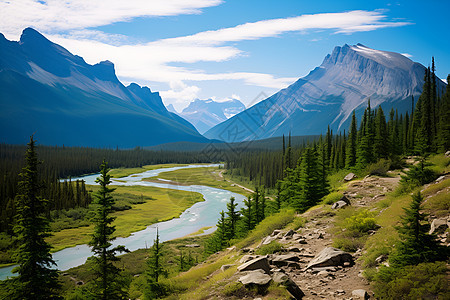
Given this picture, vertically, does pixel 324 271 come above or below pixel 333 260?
below

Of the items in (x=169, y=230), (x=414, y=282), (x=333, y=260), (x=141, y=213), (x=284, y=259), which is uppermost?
(x=414, y=282)

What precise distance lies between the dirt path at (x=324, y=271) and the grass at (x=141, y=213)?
32.3 m

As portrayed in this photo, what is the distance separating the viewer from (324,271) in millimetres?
14531

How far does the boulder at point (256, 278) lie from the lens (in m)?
13.7

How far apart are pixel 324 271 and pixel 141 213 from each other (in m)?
76.4

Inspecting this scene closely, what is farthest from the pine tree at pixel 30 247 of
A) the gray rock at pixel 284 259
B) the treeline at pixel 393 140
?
the treeline at pixel 393 140

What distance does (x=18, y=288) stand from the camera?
19.8 metres

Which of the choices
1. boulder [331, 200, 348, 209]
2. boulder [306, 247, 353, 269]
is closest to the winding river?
boulder [331, 200, 348, 209]

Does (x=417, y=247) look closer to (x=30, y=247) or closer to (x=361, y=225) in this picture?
(x=361, y=225)

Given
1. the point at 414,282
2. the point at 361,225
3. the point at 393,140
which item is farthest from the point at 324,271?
the point at 393,140

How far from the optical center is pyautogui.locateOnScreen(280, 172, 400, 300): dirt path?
12.6 meters

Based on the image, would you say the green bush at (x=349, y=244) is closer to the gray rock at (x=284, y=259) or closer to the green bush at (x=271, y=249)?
the gray rock at (x=284, y=259)

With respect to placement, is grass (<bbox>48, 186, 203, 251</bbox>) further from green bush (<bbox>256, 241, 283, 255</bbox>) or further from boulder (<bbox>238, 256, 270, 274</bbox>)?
boulder (<bbox>238, 256, 270, 274</bbox>)

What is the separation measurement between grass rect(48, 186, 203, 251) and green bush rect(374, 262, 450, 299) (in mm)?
39450
